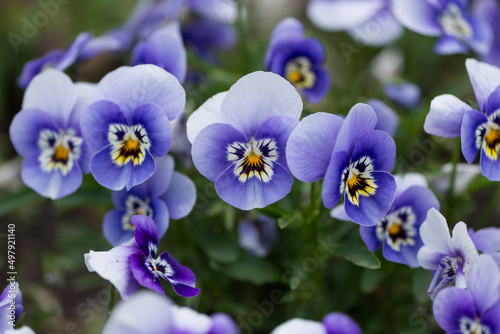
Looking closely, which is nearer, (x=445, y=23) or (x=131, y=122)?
(x=131, y=122)

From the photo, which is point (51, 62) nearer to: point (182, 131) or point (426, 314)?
point (182, 131)

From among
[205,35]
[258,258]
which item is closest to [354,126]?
[258,258]

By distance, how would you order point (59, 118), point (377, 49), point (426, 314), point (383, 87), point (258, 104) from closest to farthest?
1. point (258, 104)
2. point (59, 118)
3. point (426, 314)
4. point (383, 87)
5. point (377, 49)

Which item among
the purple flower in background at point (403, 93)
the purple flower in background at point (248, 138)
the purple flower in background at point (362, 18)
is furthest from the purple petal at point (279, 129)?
the purple flower in background at point (362, 18)

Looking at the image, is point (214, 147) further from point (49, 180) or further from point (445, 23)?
point (445, 23)

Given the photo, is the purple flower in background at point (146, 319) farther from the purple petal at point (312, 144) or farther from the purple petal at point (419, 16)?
the purple petal at point (419, 16)

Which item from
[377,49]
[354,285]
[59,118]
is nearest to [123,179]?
[59,118]
